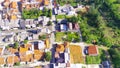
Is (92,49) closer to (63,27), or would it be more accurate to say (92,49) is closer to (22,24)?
(63,27)

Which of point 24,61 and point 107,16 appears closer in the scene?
point 24,61

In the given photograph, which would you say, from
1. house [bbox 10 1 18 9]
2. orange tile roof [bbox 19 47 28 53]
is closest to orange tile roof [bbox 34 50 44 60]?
orange tile roof [bbox 19 47 28 53]

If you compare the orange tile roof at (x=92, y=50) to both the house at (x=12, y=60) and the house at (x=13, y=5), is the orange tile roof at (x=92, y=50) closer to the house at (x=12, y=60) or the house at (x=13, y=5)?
the house at (x=12, y=60)

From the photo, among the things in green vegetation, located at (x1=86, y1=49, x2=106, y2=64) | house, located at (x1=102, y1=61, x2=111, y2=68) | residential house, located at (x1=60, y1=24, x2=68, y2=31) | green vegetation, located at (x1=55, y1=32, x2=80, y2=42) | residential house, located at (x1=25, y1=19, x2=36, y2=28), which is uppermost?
residential house, located at (x1=25, y1=19, x2=36, y2=28)

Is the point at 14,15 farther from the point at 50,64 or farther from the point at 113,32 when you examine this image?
the point at 113,32

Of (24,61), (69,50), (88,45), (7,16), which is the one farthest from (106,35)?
(7,16)

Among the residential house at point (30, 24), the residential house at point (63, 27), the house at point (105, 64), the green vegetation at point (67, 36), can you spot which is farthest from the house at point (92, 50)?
the residential house at point (30, 24)

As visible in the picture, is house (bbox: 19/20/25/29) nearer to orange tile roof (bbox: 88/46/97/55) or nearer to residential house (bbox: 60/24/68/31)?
residential house (bbox: 60/24/68/31)
